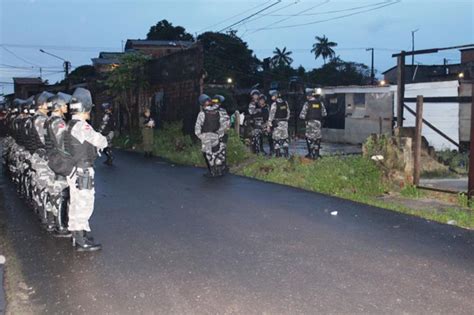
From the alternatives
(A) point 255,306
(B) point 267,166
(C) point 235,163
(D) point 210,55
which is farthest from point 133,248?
(D) point 210,55

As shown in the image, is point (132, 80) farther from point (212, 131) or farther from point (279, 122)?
point (212, 131)

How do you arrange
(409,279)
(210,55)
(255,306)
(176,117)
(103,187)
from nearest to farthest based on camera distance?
(255,306) → (409,279) → (103,187) → (176,117) → (210,55)

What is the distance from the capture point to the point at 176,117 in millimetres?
20297

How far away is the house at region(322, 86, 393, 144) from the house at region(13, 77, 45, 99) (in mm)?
20862

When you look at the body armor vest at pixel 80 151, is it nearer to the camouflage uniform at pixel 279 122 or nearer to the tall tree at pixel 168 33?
the camouflage uniform at pixel 279 122

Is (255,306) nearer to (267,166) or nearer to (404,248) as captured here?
(404,248)

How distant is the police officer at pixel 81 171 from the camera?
19.6 ft

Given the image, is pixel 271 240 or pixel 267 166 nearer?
pixel 271 240

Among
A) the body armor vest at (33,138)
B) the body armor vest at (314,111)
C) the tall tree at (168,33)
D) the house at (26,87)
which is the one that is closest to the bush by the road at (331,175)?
the body armor vest at (314,111)

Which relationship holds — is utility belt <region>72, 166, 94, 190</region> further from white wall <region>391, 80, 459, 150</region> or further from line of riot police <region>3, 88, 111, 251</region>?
white wall <region>391, 80, 459, 150</region>

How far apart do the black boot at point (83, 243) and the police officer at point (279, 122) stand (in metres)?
9.03

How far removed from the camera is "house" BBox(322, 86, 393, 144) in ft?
70.6

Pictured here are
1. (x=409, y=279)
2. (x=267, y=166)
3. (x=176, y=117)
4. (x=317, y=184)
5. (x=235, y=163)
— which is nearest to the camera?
(x=409, y=279)

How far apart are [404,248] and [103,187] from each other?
6943 mm
